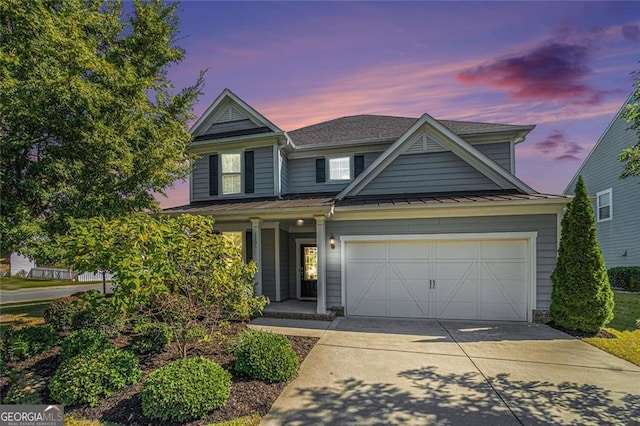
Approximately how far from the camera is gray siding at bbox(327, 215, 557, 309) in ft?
24.9

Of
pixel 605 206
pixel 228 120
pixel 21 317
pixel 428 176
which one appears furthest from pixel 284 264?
pixel 605 206

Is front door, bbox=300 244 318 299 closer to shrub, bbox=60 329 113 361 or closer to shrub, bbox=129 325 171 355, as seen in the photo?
shrub, bbox=129 325 171 355

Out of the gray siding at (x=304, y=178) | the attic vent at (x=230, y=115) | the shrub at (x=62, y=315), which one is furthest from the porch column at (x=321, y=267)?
the shrub at (x=62, y=315)

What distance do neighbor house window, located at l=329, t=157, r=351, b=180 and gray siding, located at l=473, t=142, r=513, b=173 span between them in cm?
467

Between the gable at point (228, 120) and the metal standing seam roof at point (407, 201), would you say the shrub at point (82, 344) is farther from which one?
the gable at point (228, 120)

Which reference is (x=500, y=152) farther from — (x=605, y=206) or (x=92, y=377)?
(x=92, y=377)

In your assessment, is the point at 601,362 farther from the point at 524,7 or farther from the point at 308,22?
the point at 308,22

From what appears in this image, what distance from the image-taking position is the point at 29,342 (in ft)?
17.7

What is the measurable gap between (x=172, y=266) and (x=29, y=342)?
3.68 meters

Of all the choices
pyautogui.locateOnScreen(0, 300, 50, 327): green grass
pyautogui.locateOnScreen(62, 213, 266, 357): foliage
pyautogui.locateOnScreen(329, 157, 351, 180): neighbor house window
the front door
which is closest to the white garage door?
the front door

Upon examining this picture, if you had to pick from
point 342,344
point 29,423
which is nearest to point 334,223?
point 342,344

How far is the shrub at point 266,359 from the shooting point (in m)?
4.52

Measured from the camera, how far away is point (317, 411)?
3.75m

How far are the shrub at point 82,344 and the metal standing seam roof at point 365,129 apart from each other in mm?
8595
